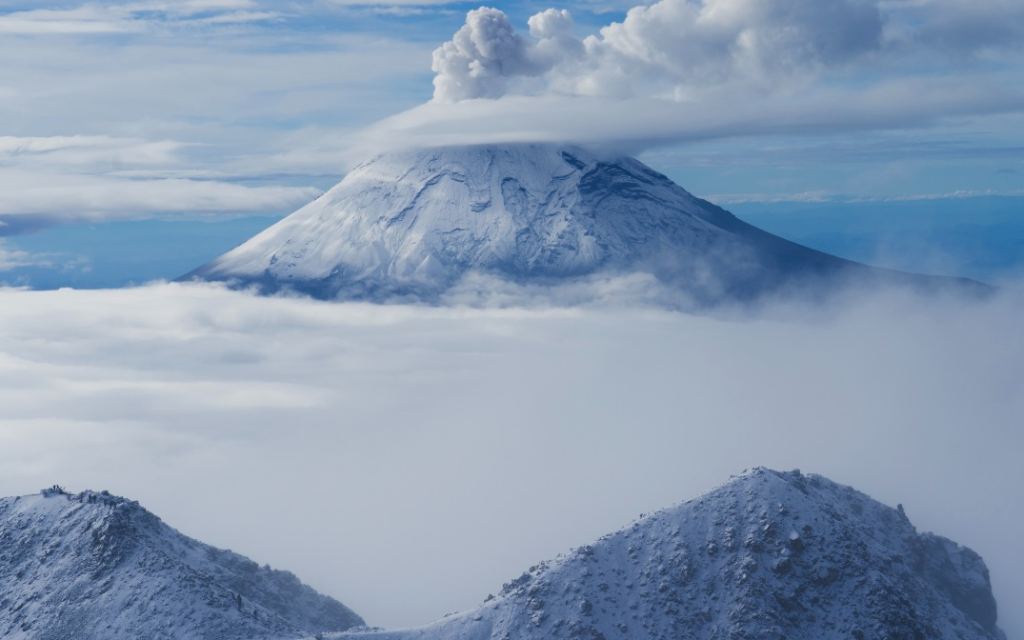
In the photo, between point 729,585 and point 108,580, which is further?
point 108,580

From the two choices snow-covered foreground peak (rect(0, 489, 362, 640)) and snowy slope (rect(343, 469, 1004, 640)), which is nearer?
snowy slope (rect(343, 469, 1004, 640))

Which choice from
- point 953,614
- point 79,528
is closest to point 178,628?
point 79,528

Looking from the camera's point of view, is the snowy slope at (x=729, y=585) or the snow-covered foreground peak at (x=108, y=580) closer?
the snowy slope at (x=729, y=585)

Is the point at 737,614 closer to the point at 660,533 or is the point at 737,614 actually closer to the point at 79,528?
the point at 660,533

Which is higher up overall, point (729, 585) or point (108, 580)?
point (729, 585)
